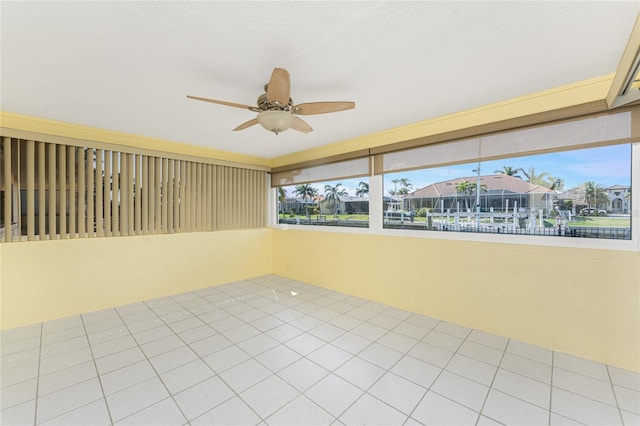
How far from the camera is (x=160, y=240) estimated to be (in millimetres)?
4012

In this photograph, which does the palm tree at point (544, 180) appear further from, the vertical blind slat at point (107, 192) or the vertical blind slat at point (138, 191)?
the vertical blind slat at point (107, 192)

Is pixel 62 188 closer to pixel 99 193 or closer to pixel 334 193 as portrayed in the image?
pixel 99 193

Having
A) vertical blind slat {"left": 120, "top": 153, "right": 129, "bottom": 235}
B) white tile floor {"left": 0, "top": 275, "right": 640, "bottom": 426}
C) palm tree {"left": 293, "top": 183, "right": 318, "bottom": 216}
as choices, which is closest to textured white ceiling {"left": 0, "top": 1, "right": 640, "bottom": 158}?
vertical blind slat {"left": 120, "top": 153, "right": 129, "bottom": 235}

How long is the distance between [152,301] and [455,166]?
4477 millimetres

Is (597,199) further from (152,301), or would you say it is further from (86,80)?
(152,301)

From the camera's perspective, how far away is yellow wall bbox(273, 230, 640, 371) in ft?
7.27

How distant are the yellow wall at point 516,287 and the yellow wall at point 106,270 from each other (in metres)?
2.28

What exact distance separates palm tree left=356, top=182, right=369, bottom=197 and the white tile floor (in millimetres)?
1786

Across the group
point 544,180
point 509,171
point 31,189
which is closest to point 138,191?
point 31,189

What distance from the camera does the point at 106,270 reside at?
A: 3.55m

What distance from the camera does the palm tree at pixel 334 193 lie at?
14.3 feet

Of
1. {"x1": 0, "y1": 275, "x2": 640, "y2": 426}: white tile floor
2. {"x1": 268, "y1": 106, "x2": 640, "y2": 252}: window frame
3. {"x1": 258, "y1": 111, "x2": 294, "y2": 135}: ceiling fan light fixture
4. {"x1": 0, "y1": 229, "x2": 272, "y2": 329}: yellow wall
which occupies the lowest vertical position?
{"x1": 0, "y1": 275, "x2": 640, "y2": 426}: white tile floor

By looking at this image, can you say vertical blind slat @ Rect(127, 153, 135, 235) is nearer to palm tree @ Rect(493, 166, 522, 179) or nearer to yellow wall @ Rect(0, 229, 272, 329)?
yellow wall @ Rect(0, 229, 272, 329)

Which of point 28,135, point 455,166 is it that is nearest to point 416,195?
point 455,166
